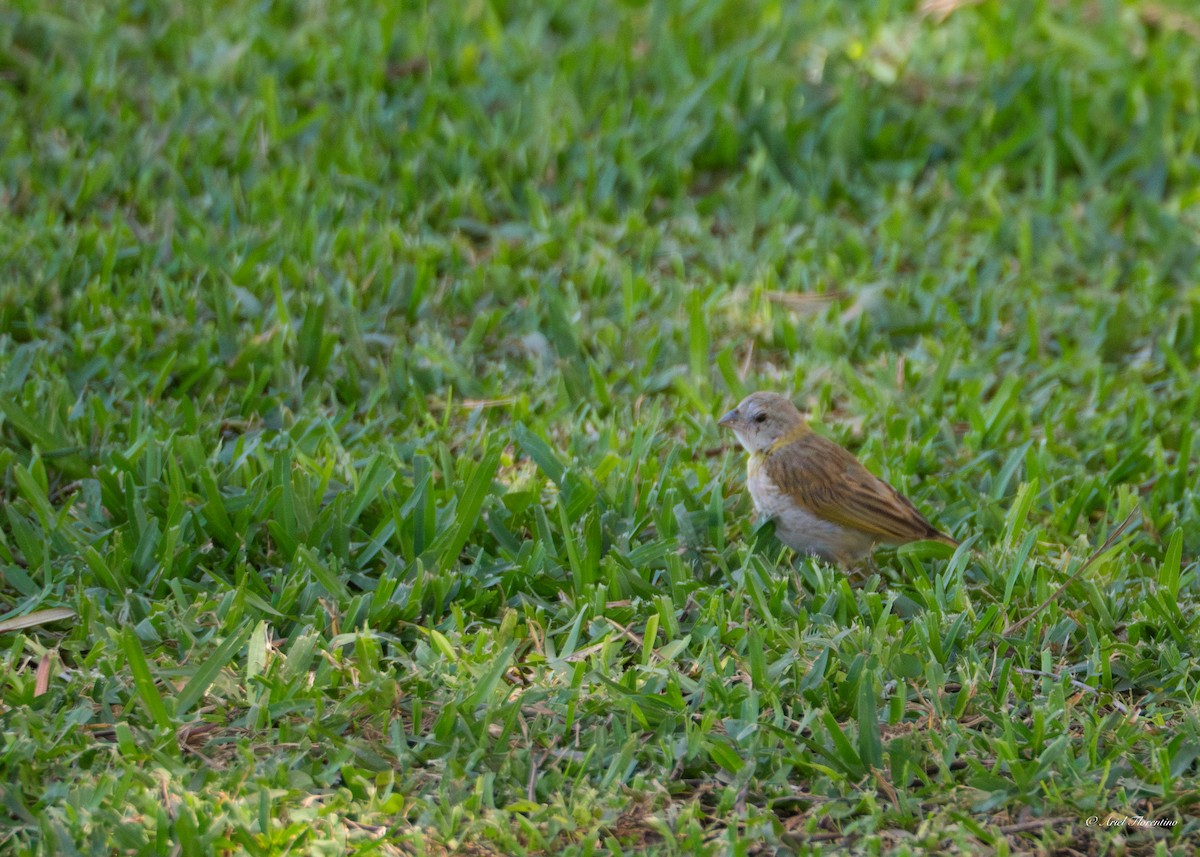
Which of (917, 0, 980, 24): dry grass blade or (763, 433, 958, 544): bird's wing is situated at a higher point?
(917, 0, 980, 24): dry grass blade

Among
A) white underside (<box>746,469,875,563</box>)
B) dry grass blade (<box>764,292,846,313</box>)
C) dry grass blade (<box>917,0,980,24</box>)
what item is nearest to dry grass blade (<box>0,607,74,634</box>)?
white underside (<box>746,469,875,563</box>)

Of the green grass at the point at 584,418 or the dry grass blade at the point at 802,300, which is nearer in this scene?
the green grass at the point at 584,418

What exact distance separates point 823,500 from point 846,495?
79 mm

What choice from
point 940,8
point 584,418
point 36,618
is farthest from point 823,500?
point 940,8

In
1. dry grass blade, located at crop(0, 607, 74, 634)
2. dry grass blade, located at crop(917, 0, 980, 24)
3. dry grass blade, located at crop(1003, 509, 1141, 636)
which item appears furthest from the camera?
dry grass blade, located at crop(917, 0, 980, 24)

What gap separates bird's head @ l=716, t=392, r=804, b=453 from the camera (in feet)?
15.4

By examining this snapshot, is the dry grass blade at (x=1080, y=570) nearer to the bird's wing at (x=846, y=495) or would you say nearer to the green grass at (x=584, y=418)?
the green grass at (x=584, y=418)

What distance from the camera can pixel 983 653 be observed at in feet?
13.2

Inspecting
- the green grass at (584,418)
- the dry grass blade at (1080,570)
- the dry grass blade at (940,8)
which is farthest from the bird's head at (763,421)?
the dry grass blade at (940,8)

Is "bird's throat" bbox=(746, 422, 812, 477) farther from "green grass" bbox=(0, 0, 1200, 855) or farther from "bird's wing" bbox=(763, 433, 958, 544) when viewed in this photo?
"green grass" bbox=(0, 0, 1200, 855)

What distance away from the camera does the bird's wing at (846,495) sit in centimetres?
438

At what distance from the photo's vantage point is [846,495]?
4410mm

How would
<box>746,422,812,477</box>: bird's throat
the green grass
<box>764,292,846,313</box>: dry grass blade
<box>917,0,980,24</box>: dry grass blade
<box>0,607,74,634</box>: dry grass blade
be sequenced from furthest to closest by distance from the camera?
<box>917,0,980,24</box>: dry grass blade → <box>764,292,846,313</box>: dry grass blade → <box>746,422,812,477</box>: bird's throat → <box>0,607,74,634</box>: dry grass blade → the green grass

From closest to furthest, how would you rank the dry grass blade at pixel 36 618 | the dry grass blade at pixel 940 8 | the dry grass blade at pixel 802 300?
1. the dry grass blade at pixel 36 618
2. the dry grass blade at pixel 802 300
3. the dry grass blade at pixel 940 8
